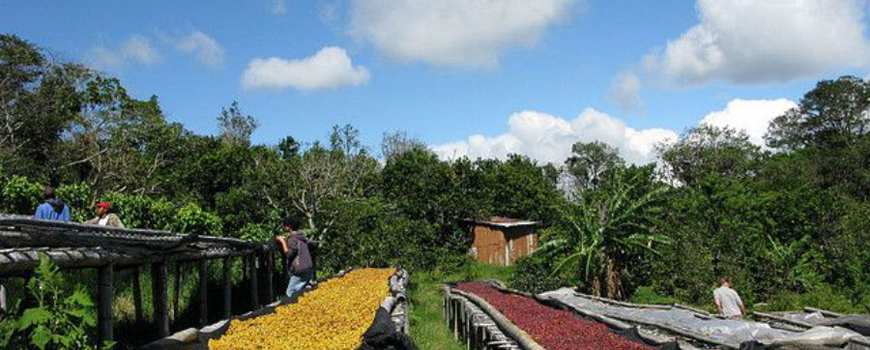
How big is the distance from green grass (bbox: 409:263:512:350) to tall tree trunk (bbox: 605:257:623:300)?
4.38 m

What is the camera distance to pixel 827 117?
5234 cm

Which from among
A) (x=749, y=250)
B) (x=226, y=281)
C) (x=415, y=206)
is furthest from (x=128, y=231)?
(x=415, y=206)

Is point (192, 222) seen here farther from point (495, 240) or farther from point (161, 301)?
point (495, 240)

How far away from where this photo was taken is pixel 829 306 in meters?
17.1

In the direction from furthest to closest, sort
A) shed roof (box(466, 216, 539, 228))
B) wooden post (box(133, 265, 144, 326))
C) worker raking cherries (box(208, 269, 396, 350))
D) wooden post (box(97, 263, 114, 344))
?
shed roof (box(466, 216, 539, 228)), wooden post (box(133, 265, 144, 326)), wooden post (box(97, 263, 114, 344)), worker raking cherries (box(208, 269, 396, 350))

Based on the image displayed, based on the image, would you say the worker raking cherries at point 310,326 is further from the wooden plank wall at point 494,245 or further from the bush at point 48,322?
the wooden plank wall at point 494,245

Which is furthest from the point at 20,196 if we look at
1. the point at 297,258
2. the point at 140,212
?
the point at 297,258

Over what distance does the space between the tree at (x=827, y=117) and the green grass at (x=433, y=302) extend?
27833 millimetres

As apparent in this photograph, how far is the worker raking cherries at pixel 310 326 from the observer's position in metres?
6.61

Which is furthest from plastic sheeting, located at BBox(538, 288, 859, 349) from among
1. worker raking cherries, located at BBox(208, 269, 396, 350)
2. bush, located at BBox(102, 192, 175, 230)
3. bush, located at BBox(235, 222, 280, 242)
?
bush, located at BBox(102, 192, 175, 230)

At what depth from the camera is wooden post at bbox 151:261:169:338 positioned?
869 centimetres

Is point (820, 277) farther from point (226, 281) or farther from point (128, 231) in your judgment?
point (128, 231)

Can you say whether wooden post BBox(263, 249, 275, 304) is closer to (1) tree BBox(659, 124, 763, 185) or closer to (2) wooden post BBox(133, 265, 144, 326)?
(2) wooden post BBox(133, 265, 144, 326)

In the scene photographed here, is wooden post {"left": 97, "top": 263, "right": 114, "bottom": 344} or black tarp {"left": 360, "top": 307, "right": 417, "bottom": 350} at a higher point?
wooden post {"left": 97, "top": 263, "right": 114, "bottom": 344}
